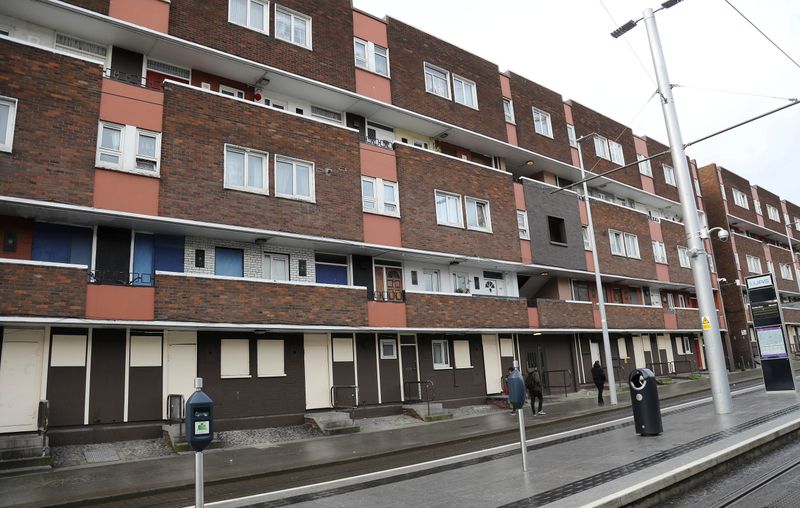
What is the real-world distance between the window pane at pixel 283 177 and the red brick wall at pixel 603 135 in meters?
19.3

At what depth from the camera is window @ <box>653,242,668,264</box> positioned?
35.3m

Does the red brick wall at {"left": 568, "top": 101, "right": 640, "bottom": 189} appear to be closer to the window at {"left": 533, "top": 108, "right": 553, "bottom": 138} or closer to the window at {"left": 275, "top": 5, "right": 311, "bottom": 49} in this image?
the window at {"left": 533, "top": 108, "right": 553, "bottom": 138}

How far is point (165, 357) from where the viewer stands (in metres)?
15.4

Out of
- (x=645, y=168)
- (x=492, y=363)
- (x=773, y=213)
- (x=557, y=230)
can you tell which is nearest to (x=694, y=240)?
(x=492, y=363)

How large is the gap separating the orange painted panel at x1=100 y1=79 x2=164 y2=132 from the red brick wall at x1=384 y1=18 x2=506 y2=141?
935cm

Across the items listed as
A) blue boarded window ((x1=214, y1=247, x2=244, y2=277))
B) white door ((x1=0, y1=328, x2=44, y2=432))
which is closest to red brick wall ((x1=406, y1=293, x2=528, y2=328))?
blue boarded window ((x1=214, y1=247, x2=244, y2=277))

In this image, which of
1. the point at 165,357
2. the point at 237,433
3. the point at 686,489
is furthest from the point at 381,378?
the point at 686,489

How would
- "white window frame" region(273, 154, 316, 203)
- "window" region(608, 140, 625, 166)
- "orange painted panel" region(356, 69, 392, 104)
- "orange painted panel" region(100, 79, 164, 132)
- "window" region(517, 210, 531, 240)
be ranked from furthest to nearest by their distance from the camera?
1. "window" region(608, 140, 625, 166)
2. "window" region(517, 210, 531, 240)
3. "orange painted panel" region(356, 69, 392, 104)
4. "white window frame" region(273, 154, 316, 203)
5. "orange painted panel" region(100, 79, 164, 132)

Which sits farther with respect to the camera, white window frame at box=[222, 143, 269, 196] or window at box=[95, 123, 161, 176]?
white window frame at box=[222, 143, 269, 196]

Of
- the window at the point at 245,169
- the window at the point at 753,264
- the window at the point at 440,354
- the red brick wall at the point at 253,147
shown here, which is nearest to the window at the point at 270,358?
the red brick wall at the point at 253,147

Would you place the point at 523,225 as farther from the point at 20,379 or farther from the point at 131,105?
the point at 20,379

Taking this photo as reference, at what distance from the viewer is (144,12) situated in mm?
16328

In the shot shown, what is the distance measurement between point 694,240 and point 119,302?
14222mm

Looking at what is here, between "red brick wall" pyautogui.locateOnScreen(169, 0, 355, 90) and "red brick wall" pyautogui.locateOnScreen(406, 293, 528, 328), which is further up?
"red brick wall" pyautogui.locateOnScreen(169, 0, 355, 90)
